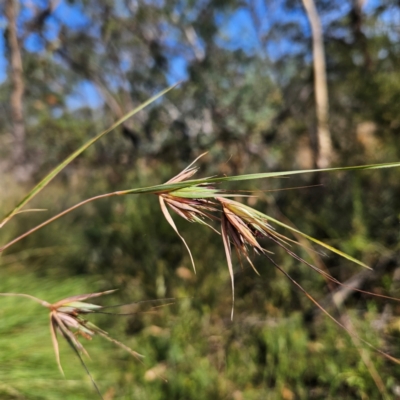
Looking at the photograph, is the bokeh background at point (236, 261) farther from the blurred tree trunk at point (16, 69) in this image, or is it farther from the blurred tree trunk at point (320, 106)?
the blurred tree trunk at point (16, 69)

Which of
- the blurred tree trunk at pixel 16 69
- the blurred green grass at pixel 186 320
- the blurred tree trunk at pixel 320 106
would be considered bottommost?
the blurred green grass at pixel 186 320

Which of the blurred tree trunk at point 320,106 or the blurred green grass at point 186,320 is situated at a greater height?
the blurred tree trunk at point 320,106

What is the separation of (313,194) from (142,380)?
134 cm

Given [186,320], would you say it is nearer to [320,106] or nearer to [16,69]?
[320,106]

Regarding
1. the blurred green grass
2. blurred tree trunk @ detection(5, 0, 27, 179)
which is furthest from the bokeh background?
blurred tree trunk @ detection(5, 0, 27, 179)

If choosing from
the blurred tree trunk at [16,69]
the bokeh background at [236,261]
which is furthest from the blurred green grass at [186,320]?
the blurred tree trunk at [16,69]

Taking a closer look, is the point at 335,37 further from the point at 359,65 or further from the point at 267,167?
the point at 267,167

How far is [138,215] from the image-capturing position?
85.8 inches

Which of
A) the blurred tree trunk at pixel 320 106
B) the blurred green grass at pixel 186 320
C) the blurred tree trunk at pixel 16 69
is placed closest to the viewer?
the blurred green grass at pixel 186 320

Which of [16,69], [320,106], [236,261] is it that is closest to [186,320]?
[236,261]

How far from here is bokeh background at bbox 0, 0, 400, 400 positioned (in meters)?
1.42

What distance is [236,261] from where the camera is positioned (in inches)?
79.9

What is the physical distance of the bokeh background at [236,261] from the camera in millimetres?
1416

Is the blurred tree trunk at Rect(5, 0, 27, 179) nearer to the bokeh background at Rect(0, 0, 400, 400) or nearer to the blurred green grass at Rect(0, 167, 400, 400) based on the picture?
the bokeh background at Rect(0, 0, 400, 400)
